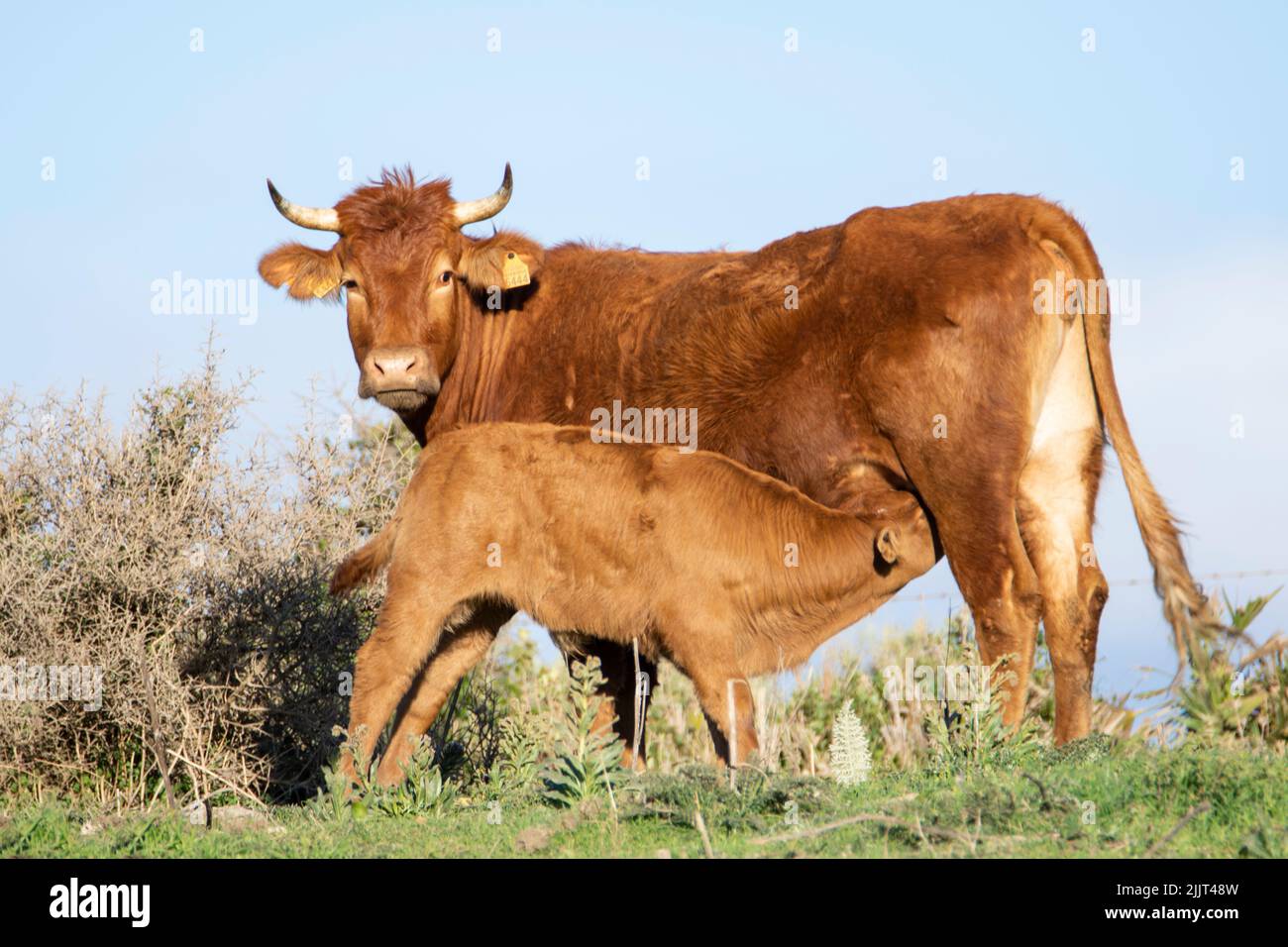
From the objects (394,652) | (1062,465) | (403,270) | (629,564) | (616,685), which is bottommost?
(616,685)

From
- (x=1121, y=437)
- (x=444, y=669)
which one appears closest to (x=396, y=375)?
(x=444, y=669)

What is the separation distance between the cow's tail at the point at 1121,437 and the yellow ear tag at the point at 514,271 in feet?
11.2

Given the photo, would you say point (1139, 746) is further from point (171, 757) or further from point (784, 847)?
point (171, 757)

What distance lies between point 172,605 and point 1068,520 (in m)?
5.65

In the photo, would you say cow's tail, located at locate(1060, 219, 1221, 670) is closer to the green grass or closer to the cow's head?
the green grass

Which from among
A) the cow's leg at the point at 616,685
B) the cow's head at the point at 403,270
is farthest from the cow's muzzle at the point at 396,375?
the cow's leg at the point at 616,685

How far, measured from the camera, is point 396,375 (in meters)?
8.94

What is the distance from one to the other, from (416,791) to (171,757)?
3.60 metres

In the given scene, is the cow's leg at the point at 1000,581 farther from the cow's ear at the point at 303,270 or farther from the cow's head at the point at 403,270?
the cow's ear at the point at 303,270

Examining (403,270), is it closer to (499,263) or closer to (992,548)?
(499,263)

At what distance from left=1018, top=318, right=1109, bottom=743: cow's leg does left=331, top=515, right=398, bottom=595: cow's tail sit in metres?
3.38
